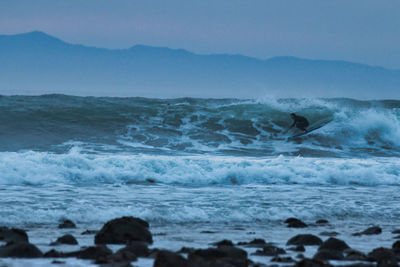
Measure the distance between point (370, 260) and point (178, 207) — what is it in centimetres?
340

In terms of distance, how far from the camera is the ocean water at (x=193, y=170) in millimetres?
6508

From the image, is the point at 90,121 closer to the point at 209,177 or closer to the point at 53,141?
the point at 53,141

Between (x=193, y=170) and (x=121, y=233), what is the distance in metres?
6.16

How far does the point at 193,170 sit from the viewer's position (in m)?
11.0

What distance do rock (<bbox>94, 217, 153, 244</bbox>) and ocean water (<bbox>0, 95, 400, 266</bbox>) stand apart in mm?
211

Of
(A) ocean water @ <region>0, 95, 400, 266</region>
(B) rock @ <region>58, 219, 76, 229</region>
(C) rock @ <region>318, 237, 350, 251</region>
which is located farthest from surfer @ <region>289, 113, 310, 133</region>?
(C) rock @ <region>318, 237, 350, 251</region>

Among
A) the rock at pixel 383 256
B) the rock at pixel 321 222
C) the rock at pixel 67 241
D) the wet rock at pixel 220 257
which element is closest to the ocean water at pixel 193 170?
the rock at pixel 321 222

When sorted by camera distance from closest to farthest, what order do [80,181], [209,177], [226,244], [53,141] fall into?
[226,244] → [80,181] → [209,177] → [53,141]

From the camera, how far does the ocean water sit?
651 cm

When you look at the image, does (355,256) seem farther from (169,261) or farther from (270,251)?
(169,261)

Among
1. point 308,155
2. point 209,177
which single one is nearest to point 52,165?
point 209,177

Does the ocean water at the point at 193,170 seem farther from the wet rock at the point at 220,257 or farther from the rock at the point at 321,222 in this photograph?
the wet rock at the point at 220,257

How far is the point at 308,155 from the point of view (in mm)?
16094

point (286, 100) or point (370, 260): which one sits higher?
point (286, 100)
